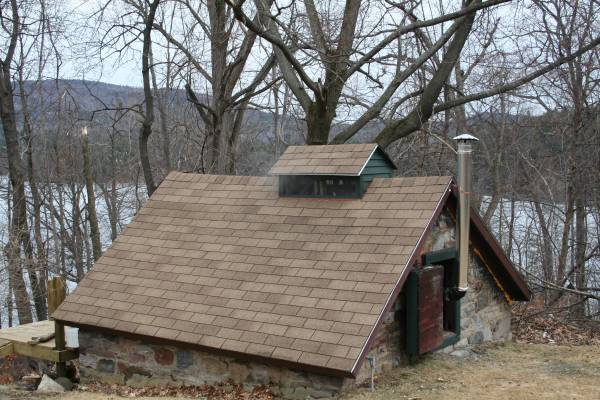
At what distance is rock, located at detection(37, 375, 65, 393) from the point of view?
9523 millimetres

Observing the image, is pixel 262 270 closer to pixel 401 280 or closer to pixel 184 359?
pixel 184 359

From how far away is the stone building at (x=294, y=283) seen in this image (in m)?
7.73

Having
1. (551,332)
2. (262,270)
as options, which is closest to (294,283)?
(262,270)

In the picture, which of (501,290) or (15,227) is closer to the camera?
(501,290)

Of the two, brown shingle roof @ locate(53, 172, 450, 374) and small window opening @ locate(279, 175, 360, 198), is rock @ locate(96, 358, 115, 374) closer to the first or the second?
brown shingle roof @ locate(53, 172, 450, 374)

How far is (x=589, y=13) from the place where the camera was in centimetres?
1538

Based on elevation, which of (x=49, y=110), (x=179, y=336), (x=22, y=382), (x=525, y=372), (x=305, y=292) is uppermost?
(x=49, y=110)

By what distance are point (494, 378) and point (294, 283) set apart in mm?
2843

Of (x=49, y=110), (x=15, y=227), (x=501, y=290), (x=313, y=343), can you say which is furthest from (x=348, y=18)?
(x=49, y=110)

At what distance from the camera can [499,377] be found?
839cm

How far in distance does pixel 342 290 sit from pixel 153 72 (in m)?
15.5

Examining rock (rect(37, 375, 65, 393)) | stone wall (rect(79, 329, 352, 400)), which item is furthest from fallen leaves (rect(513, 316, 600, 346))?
rock (rect(37, 375, 65, 393))

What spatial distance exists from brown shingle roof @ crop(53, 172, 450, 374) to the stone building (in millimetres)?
19

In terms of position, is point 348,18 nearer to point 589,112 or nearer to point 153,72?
point 589,112
